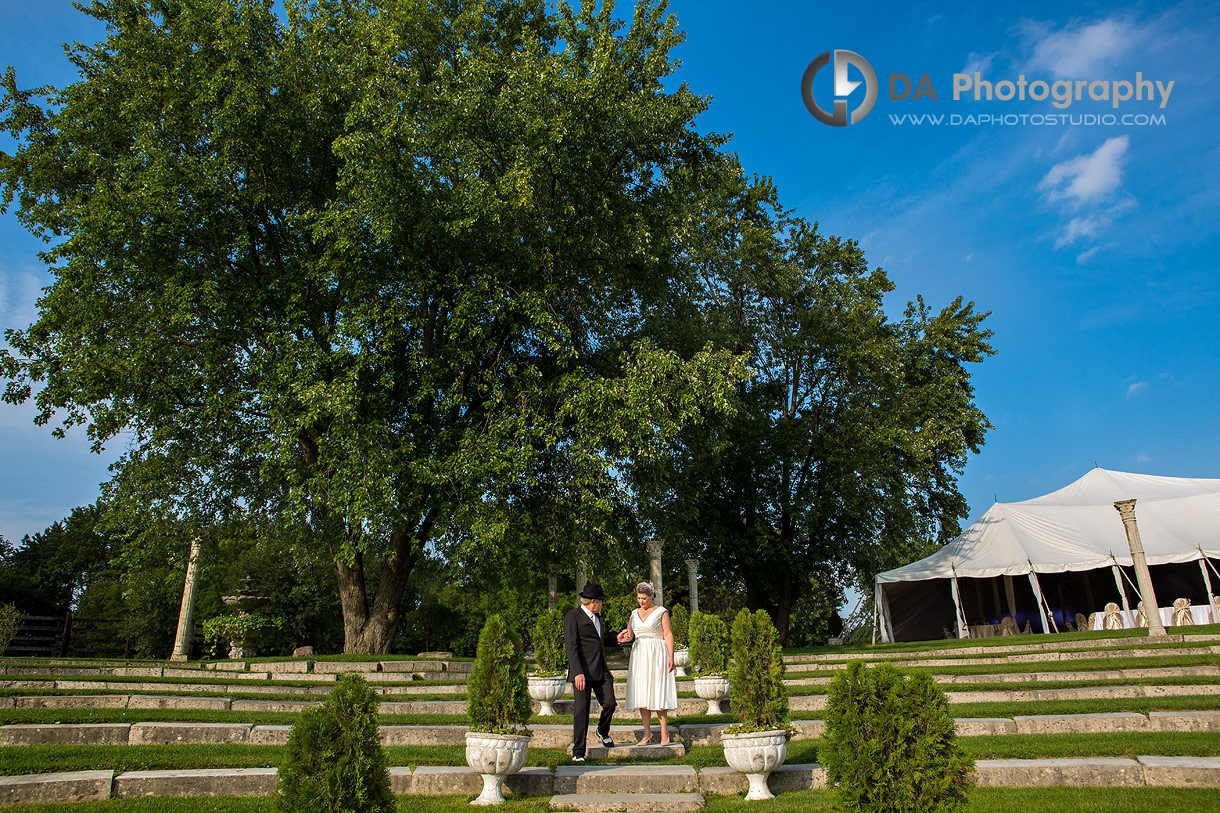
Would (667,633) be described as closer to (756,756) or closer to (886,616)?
(756,756)

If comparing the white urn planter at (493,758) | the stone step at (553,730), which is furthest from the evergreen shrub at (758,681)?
the white urn planter at (493,758)

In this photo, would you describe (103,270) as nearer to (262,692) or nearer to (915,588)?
(262,692)

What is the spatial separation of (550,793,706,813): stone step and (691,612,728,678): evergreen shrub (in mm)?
4810

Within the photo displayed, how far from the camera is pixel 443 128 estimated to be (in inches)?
554

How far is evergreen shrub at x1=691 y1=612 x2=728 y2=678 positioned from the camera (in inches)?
421

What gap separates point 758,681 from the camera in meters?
6.40

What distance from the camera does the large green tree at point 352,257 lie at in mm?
13492

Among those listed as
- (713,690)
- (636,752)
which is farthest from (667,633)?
(713,690)

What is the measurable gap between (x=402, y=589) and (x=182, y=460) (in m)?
5.45

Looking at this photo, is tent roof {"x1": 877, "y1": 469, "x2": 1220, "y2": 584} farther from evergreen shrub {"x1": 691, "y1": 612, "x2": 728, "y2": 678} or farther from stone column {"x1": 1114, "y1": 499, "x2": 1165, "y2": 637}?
evergreen shrub {"x1": 691, "y1": 612, "x2": 728, "y2": 678}

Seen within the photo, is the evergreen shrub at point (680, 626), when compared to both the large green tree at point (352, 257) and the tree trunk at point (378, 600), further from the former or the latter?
the tree trunk at point (378, 600)

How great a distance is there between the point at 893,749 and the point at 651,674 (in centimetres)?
351

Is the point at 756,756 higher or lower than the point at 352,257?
lower

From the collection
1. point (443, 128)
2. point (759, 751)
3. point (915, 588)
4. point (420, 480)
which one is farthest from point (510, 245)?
point (915, 588)
